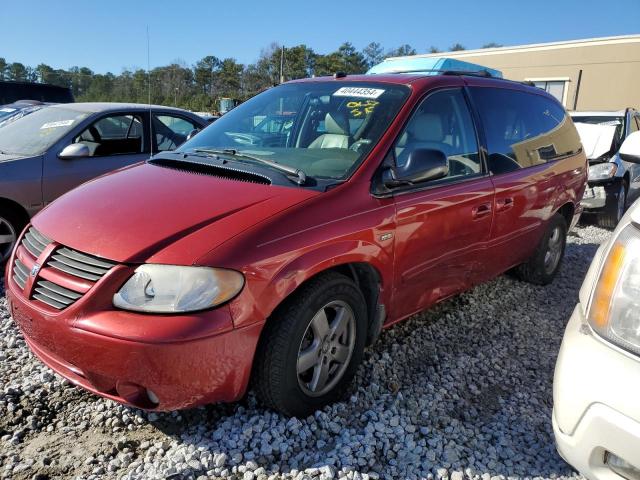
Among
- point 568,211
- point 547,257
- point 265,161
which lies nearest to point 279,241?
point 265,161

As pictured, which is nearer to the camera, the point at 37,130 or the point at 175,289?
the point at 175,289

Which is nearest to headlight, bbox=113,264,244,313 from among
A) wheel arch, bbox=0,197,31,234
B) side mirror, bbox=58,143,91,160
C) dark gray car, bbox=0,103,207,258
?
dark gray car, bbox=0,103,207,258

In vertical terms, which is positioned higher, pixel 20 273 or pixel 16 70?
pixel 16 70

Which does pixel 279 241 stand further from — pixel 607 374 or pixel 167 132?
pixel 167 132

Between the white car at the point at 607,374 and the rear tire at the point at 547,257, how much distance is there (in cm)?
288

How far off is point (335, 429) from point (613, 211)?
6.59 metres

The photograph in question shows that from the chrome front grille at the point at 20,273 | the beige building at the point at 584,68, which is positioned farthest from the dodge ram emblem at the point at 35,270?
the beige building at the point at 584,68

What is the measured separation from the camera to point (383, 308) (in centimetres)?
287

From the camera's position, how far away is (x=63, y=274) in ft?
7.38

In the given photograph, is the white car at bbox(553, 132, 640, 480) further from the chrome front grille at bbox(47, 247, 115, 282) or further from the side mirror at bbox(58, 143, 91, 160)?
the side mirror at bbox(58, 143, 91, 160)

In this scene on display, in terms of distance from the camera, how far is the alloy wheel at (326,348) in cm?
250

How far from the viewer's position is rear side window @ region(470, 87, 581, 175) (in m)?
3.61

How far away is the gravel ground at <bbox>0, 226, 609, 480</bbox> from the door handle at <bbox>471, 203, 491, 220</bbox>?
923 millimetres

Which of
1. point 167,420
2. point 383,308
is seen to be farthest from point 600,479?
point 167,420
